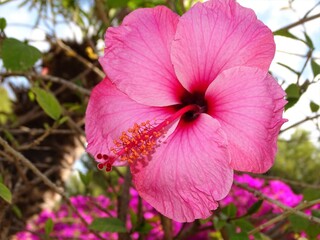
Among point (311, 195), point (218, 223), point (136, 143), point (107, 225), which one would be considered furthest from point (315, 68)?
point (107, 225)

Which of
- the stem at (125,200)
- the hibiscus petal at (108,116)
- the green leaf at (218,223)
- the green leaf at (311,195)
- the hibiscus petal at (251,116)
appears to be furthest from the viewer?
the stem at (125,200)

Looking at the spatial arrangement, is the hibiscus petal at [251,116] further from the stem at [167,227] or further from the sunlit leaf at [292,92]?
the stem at [167,227]

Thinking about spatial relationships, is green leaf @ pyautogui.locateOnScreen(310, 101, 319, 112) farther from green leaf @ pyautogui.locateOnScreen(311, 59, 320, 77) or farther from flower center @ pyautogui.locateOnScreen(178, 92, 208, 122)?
flower center @ pyautogui.locateOnScreen(178, 92, 208, 122)

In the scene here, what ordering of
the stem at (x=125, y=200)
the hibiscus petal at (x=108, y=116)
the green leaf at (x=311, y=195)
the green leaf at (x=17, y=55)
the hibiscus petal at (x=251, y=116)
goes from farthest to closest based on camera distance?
the stem at (x=125, y=200), the green leaf at (x=311, y=195), the green leaf at (x=17, y=55), the hibiscus petal at (x=108, y=116), the hibiscus petal at (x=251, y=116)


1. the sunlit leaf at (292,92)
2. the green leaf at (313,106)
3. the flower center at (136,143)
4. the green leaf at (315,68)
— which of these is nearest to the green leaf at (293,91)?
the sunlit leaf at (292,92)

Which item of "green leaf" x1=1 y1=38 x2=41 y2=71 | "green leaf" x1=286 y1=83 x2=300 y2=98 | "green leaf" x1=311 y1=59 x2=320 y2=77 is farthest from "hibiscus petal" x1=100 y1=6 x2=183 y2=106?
"green leaf" x1=311 y1=59 x2=320 y2=77

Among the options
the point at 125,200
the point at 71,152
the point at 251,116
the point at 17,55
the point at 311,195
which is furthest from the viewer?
the point at 71,152

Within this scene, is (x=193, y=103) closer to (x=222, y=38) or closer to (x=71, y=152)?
(x=222, y=38)
